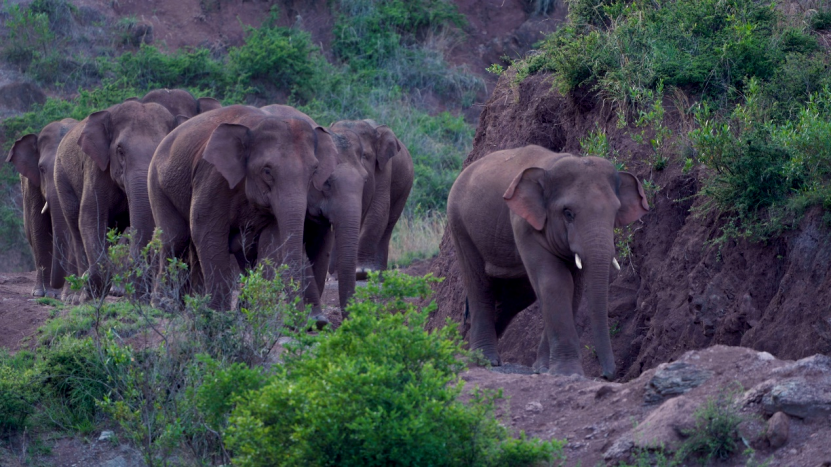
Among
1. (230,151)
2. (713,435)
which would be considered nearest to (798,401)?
(713,435)

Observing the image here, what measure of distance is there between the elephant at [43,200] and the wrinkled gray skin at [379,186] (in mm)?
3787

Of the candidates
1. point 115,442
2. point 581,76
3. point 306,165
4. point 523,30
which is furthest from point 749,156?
point 523,30

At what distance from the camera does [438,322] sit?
1253 cm

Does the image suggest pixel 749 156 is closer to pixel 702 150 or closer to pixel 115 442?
pixel 702 150

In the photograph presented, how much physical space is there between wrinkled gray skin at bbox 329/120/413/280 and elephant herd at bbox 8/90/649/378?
0.16 ft

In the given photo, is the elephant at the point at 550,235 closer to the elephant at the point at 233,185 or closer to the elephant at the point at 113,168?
the elephant at the point at 233,185

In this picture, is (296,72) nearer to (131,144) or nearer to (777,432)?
(131,144)

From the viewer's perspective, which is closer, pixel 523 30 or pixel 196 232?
pixel 196 232

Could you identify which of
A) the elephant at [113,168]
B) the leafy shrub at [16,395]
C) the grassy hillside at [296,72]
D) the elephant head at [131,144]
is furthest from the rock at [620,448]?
the grassy hillside at [296,72]

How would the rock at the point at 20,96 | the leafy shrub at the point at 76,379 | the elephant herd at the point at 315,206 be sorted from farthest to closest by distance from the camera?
the rock at the point at 20,96 → the elephant herd at the point at 315,206 → the leafy shrub at the point at 76,379

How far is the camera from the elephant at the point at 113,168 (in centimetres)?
1228

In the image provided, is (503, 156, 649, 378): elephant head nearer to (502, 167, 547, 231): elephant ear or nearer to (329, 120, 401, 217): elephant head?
(502, 167, 547, 231): elephant ear

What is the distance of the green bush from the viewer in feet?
19.4

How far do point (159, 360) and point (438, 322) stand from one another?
5.11 meters
